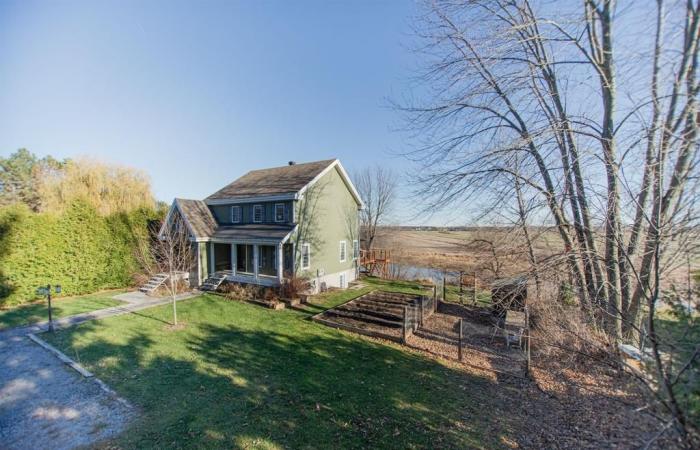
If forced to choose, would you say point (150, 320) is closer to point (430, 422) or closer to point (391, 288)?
point (430, 422)

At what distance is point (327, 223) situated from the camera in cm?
1630

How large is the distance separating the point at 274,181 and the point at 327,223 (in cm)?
444

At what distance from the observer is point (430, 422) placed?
471 centimetres

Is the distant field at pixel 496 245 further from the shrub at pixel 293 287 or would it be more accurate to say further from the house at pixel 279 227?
the shrub at pixel 293 287

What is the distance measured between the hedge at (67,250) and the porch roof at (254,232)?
15.8ft

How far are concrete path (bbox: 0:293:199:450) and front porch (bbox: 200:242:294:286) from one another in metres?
7.64

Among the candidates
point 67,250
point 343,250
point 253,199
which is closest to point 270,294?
point 253,199

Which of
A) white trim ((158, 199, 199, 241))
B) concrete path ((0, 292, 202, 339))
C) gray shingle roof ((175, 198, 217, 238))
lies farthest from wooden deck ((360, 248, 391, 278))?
concrete path ((0, 292, 202, 339))

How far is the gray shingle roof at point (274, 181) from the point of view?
1534 cm

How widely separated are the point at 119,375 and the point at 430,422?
22.4ft

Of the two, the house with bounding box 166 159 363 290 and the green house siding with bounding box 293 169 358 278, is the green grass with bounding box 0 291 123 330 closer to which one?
the house with bounding box 166 159 363 290

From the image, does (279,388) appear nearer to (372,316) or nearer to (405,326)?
(405,326)

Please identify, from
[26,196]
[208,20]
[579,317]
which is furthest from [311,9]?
[26,196]

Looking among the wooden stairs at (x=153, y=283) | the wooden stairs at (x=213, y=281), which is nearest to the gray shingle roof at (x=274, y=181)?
the wooden stairs at (x=213, y=281)
